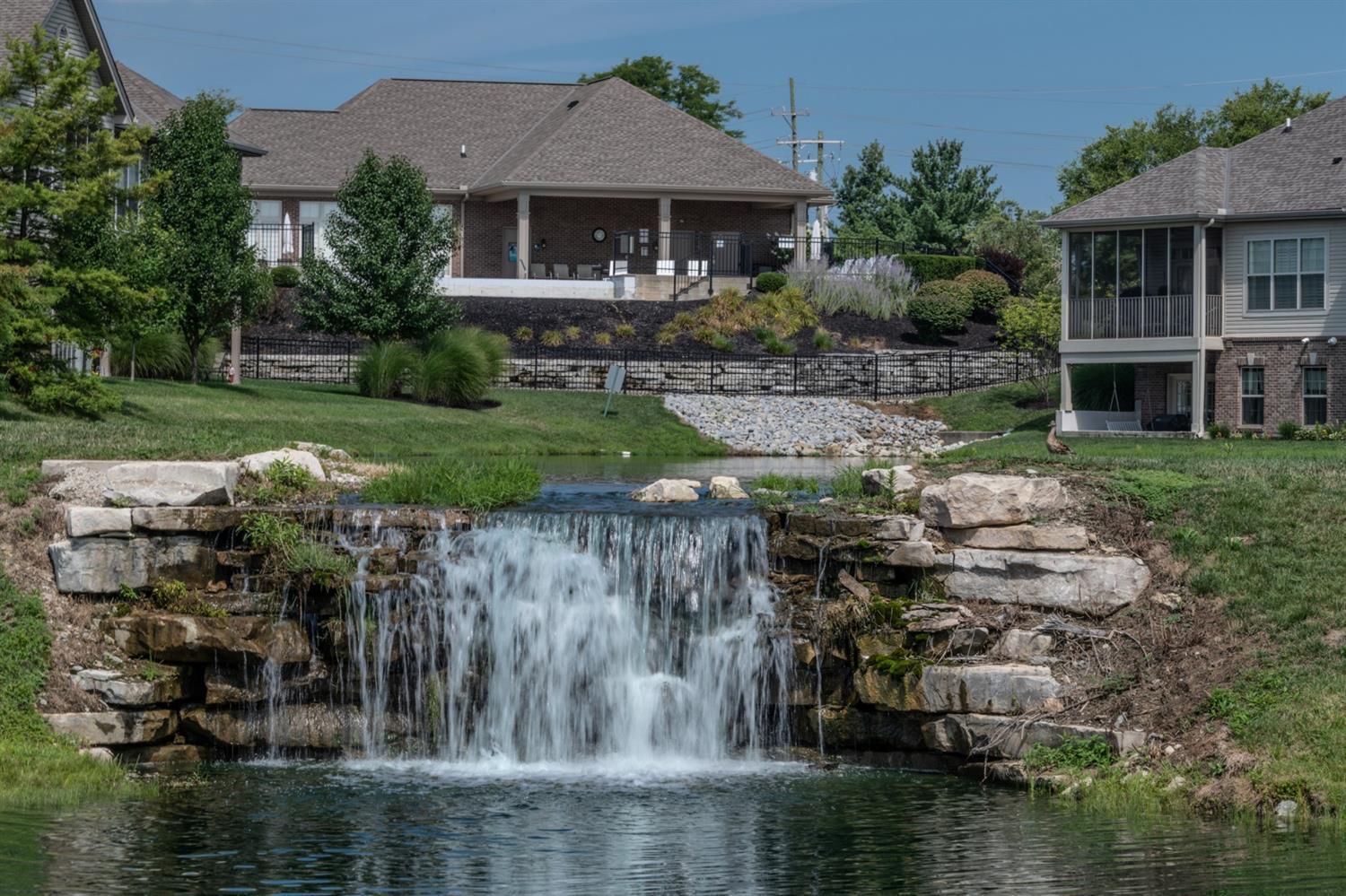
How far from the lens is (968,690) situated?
15602 mm

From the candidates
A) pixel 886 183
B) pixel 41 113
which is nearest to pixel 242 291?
pixel 41 113

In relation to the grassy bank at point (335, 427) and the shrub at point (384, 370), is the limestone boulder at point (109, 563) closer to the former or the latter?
the grassy bank at point (335, 427)

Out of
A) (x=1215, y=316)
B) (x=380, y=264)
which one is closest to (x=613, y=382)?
(x=380, y=264)

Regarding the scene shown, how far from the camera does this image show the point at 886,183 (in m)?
90.4

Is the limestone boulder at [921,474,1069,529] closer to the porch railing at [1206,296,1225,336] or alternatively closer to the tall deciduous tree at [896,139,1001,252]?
the porch railing at [1206,296,1225,336]

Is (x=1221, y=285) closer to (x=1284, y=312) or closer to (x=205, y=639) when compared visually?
(x=1284, y=312)

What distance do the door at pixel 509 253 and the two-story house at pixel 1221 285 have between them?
24.3 meters

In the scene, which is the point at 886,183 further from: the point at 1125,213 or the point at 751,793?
the point at 751,793

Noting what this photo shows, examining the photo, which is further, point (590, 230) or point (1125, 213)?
point (590, 230)

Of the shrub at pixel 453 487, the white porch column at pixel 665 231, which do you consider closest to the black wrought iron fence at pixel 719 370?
the white porch column at pixel 665 231

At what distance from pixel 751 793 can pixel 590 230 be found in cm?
4682

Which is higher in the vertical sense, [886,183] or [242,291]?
[886,183]

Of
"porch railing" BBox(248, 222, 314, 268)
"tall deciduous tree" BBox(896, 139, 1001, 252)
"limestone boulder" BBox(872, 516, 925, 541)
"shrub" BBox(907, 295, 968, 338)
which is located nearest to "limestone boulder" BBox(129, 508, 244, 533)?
"limestone boulder" BBox(872, 516, 925, 541)

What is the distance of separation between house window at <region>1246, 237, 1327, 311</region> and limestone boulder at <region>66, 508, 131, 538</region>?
1107 inches
